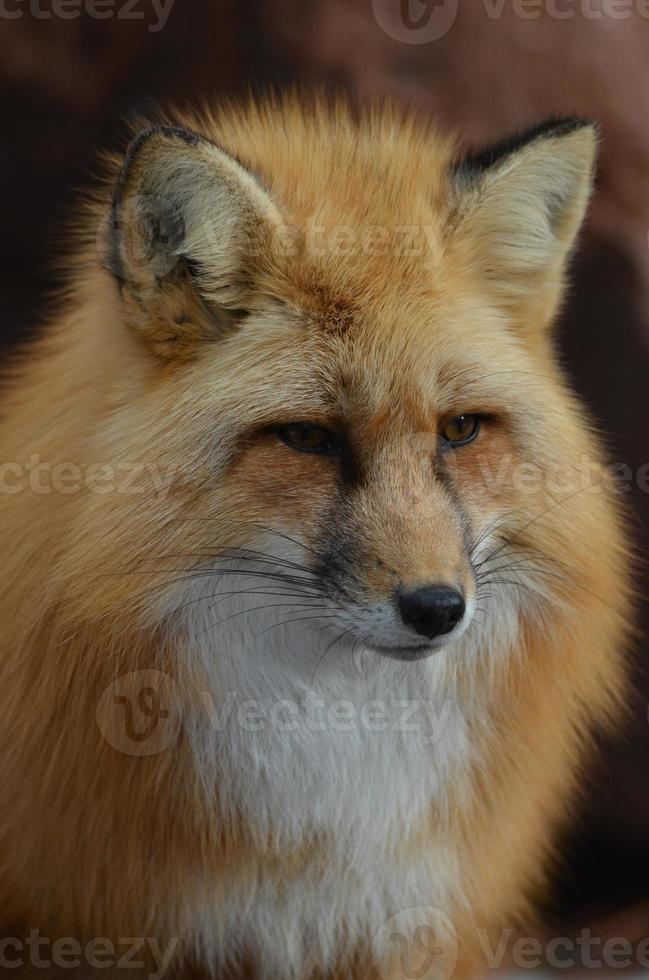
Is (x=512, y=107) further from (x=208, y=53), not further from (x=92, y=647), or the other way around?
(x=92, y=647)

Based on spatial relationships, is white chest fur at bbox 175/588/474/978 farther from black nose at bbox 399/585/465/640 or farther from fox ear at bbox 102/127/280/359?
fox ear at bbox 102/127/280/359

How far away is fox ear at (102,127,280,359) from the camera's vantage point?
1385mm

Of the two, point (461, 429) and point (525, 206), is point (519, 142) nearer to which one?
point (525, 206)

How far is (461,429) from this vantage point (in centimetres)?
155

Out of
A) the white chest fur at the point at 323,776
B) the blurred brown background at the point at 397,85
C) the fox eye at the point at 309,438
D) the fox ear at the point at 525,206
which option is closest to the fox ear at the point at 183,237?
the fox eye at the point at 309,438

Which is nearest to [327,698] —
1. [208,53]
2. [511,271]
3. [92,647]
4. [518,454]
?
[92,647]

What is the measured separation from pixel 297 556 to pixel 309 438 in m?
0.16

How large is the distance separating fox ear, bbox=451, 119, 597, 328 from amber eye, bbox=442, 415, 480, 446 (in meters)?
0.22

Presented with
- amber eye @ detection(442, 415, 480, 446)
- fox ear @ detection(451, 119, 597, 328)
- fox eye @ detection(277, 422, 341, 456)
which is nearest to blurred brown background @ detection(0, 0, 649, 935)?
fox ear @ detection(451, 119, 597, 328)

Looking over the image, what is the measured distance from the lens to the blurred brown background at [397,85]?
1949mm

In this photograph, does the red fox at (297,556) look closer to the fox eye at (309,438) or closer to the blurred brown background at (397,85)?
the fox eye at (309,438)

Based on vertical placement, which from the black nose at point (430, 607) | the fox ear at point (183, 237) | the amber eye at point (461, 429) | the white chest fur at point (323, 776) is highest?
the fox ear at point (183, 237)

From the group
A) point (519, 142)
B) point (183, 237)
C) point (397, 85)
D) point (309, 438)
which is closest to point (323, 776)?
point (309, 438)

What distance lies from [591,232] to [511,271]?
52cm
